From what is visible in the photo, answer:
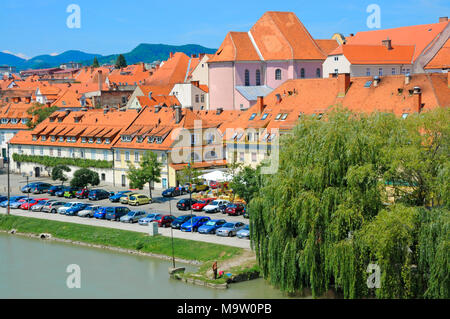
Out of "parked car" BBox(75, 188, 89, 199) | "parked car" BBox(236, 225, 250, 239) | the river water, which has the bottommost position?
the river water

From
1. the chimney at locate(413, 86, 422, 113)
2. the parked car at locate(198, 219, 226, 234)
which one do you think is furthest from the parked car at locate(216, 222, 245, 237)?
the chimney at locate(413, 86, 422, 113)

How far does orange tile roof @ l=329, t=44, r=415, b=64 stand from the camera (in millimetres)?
66250

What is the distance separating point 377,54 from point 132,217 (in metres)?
38.0

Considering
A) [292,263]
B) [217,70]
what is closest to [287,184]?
[292,263]

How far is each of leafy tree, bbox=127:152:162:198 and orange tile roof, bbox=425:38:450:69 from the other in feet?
99.9

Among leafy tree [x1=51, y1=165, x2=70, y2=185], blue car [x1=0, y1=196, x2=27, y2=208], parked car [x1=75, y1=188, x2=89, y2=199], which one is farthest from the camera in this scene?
leafy tree [x1=51, y1=165, x2=70, y2=185]

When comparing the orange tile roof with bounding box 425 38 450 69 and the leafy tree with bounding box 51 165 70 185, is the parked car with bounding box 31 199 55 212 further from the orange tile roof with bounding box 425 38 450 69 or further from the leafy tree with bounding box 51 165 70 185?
the orange tile roof with bounding box 425 38 450 69

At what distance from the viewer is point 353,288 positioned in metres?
22.8

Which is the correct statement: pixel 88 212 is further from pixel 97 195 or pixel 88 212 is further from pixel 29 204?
pixel 29 204

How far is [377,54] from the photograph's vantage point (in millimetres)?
66875

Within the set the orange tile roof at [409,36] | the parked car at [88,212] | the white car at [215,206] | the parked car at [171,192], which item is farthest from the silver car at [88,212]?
the orange tile roof at [409,36]

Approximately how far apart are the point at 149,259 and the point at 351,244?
43.7 ft

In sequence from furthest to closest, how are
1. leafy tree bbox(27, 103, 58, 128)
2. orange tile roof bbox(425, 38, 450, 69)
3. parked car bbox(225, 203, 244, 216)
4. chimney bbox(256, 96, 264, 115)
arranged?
leafy tree bbox(27, 103, 58, 128) < orange tile roof bbox(425, 38, 450, 69) < chimney bbox(256, 96, 264, 115) < parked car bbox(225, 203, 244, 216)
